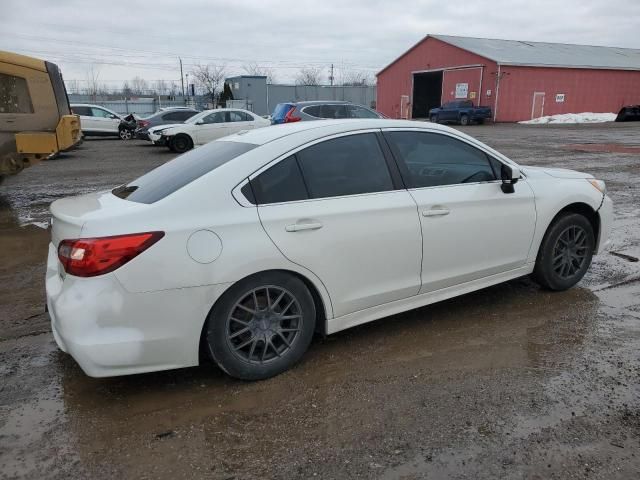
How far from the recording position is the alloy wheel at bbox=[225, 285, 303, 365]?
321 cm

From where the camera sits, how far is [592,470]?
2539 mm

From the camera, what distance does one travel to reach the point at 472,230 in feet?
13.2

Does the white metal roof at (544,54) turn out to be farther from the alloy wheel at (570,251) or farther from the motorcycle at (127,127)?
the alloy wheel at (570,251)

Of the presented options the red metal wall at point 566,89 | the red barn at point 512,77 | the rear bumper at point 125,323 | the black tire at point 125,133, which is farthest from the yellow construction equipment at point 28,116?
the red metal wall at point 566,89

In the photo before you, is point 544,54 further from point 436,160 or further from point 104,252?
point 104,252

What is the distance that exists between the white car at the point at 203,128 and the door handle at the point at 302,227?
50.7 feet

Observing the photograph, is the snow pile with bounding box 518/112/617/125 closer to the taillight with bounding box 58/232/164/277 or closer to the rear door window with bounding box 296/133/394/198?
the rear door window with bounding box 296/133/394/198

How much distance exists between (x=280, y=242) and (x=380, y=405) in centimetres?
113

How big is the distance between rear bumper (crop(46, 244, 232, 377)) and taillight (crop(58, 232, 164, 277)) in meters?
0.05

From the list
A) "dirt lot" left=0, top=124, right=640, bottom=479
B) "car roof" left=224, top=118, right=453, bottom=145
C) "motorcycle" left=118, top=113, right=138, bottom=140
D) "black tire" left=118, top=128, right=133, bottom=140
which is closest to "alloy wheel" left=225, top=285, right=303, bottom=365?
"dirt lot" left=0, top=124, right=640, bottom=479

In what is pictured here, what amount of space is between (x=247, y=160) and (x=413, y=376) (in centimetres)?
175

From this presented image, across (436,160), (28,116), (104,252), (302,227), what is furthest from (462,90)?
(104,252)

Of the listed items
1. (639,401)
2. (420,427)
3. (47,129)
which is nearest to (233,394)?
(420,427)

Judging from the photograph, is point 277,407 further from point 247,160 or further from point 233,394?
point 247,160
